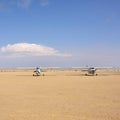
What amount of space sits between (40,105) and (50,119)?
11.7ft

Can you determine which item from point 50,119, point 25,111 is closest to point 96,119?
point 50,119

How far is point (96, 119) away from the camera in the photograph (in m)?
12.0

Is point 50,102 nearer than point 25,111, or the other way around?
point 25,111

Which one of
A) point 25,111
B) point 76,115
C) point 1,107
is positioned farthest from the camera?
point 1,107

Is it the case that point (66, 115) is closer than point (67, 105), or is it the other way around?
point (66, 115)

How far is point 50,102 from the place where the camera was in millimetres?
16609

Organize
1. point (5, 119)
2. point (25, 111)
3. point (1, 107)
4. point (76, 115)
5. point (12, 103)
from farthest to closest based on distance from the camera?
point (12, 103), point (1, 107), point (25, 111), point (76, 115), point (5, 119)

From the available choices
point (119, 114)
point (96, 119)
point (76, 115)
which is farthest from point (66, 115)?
point (119, 114)

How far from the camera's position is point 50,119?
470 inches

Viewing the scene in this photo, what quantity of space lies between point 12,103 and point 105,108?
4.93 meters

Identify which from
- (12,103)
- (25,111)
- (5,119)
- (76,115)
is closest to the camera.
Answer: (5,119)

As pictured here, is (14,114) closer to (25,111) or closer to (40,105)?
(25,111)

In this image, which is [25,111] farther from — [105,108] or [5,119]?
[105,108]

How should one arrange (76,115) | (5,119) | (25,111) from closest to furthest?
(5,119) → (76,115) → (25,111)
